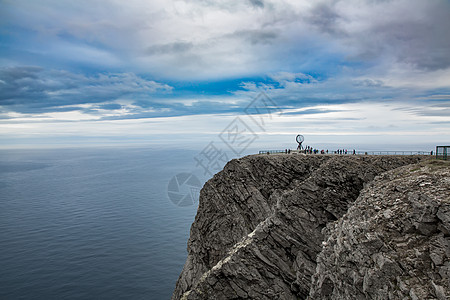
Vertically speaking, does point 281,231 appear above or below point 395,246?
below

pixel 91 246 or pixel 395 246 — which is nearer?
pixel 395 246

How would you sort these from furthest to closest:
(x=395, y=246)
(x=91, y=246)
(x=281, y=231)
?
(x=91, y=246) → (x=281, y=231) → (x=395, y=246)

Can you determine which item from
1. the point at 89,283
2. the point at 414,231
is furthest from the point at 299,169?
the point at 89,283

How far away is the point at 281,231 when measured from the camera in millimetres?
32656

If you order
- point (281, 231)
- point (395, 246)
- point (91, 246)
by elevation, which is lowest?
point (91, 246)

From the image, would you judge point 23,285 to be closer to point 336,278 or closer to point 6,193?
point 336,278

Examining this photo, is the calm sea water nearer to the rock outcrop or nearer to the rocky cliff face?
the rocky cliff face

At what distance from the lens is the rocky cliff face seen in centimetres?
2350

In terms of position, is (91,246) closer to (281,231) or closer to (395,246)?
(281,231)

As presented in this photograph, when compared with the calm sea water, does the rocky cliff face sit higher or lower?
higher

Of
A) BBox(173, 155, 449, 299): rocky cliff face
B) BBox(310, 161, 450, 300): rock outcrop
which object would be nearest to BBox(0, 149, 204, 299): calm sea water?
BBox(173, 155, 449, 299): rocky cliff face

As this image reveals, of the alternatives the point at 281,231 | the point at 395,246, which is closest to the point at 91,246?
the point at 281,231

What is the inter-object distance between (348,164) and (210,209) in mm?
22977

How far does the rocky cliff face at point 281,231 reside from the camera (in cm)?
2350
